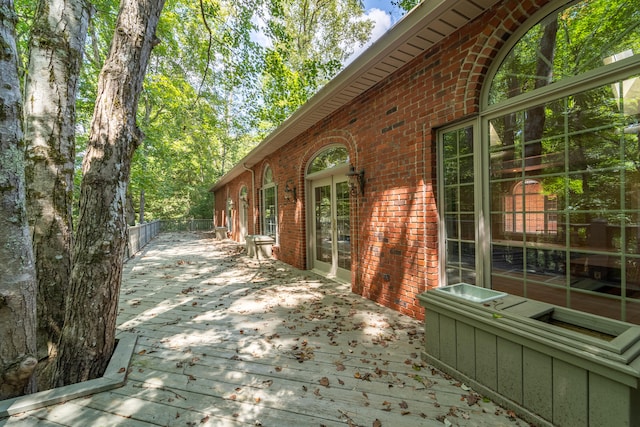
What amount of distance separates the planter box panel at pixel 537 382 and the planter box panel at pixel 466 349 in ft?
1.14

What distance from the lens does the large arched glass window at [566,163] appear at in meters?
1.96

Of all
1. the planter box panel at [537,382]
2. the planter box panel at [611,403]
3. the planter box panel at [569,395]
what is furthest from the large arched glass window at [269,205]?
the planter box panel at [611,403]

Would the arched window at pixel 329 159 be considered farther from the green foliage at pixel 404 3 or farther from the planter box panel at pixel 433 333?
the green foliage at pixel 404 3

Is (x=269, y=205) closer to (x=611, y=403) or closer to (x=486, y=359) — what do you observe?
(x=486, y=359)

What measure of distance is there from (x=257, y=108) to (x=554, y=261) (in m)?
10.8

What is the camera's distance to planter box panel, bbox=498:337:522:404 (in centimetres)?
177

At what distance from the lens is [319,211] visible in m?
5.99

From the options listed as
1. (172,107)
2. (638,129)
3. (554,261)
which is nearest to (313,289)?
(554,261)

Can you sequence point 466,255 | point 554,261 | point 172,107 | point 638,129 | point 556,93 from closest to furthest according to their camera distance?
1. point 638,129
2. point 556,93
3. point 554,261
4. point 466,255
5. point 172,107

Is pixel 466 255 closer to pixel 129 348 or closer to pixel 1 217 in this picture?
pixel 129 348

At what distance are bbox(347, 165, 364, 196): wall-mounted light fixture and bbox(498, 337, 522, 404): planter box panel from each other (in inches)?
109

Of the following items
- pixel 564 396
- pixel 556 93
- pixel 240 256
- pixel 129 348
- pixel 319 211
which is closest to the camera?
pixel 564 396

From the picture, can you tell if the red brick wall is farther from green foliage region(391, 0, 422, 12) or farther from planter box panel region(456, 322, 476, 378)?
green foliage region(391, 0, 422, 12)

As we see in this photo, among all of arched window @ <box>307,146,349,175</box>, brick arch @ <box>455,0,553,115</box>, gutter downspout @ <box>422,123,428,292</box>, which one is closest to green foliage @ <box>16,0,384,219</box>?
arched window @ <box>307,146,349,175</box>
